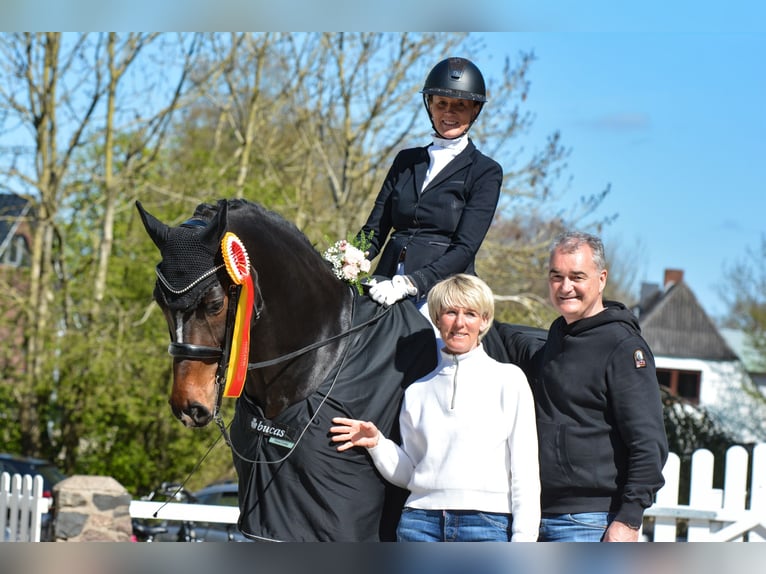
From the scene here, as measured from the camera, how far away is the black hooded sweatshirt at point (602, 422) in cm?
322

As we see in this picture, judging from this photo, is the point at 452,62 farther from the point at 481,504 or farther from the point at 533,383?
the point at 481,504

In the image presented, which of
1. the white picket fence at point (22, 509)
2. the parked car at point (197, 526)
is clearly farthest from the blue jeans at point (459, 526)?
the parked car at point (197, 526)

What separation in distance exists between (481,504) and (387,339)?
2.97ft

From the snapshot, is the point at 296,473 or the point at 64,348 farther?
the point at 64,348

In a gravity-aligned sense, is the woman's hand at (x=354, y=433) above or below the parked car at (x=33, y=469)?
above

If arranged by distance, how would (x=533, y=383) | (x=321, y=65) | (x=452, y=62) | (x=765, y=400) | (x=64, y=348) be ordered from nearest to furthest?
(x=533, y=383) < (x=452, y=62) < (x=64, y=348) < (x=321, y=65) < (x=765, y=400)

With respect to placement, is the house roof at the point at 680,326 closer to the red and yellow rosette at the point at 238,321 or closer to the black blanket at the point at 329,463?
the black blanket at the point at 329,463

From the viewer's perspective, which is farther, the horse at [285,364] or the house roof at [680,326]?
the house roof at [680,326]

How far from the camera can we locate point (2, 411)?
50.8 feet

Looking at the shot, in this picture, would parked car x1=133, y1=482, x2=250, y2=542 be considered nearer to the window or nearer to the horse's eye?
the horse's eye

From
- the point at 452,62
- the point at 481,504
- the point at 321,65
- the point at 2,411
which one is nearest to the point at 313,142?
the point at 321,65

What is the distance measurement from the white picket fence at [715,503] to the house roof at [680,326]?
3841 centimetres

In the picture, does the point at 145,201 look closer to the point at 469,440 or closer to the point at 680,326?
the point at 469,440

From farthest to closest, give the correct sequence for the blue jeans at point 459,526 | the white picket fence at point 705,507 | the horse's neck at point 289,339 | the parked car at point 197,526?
the parked car at point 197,526 → the white picket fence at point 705,507 → the horse's neck at point 289,339 → the blue jeans at point 459,526
